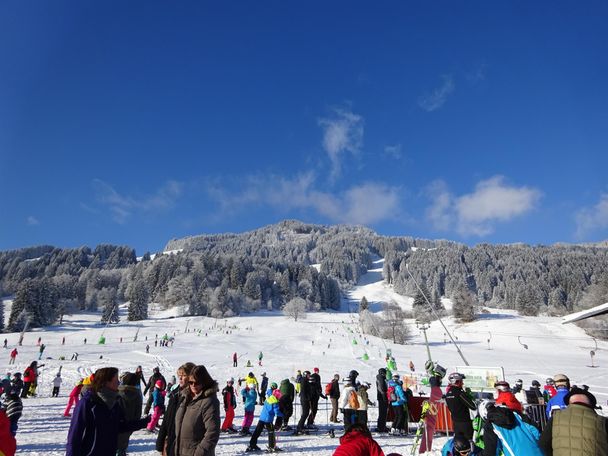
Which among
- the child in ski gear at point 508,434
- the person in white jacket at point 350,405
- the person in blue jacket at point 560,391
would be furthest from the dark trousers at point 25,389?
the person in blue jacket at point 560,391

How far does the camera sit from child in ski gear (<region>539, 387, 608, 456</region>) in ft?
11.1

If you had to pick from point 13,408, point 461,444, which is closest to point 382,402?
point 461,444

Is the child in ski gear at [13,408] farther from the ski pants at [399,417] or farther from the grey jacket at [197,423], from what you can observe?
the ski pants at [399,417]

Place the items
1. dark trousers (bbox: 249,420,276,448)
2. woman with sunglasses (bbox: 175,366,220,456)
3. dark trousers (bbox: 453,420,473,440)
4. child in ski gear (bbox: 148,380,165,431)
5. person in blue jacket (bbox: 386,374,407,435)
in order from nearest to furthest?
woman with sunglasses (bbox: 175,366,220,456), dark trousers (bbox: 453,420,473,440), dark trousers (bbox: 249,420,276,448), child in ski gear (bbox: 148,380,165,431), person in blue jacket (bbox: 386,374,407,435)

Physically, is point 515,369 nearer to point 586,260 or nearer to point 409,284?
point 409,284

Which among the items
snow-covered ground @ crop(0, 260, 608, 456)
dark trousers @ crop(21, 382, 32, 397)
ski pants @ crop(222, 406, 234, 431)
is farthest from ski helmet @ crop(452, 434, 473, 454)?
dark trousers @ crop(21, 382, 32, 397)

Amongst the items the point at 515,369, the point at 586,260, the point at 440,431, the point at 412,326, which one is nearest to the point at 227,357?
the point at 515,369

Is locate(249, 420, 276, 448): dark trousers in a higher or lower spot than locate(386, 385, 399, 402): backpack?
lower

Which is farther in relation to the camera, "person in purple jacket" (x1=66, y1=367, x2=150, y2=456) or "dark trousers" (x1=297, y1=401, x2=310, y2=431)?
"dark trousers" (x1=297, y1=401, x2=310, y2=431)

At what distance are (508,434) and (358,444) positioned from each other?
1.97 metres

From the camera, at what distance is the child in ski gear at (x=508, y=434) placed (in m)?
3.81

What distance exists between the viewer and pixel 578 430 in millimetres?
3467

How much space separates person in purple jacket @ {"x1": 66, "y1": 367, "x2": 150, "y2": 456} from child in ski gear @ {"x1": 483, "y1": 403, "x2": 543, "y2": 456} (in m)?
3.75

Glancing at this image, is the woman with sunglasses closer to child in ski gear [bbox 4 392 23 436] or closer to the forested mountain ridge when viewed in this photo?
child in ski gear [bbox 4 392 23 436]
